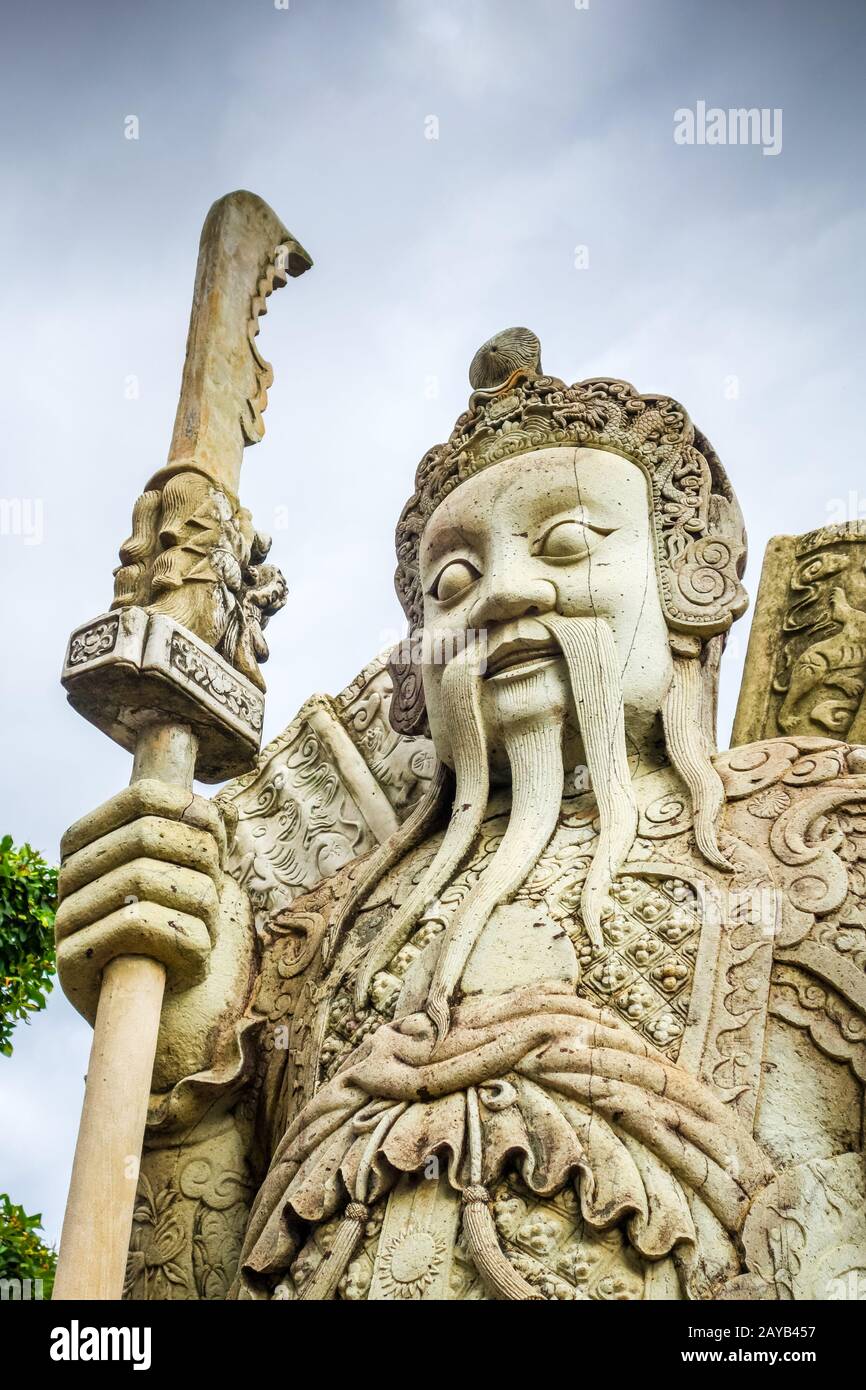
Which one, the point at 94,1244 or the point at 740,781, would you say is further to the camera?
the point at 740,781

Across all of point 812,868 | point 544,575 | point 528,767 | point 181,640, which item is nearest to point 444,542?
point 544,575

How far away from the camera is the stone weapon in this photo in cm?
506

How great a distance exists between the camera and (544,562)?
20.7 ft

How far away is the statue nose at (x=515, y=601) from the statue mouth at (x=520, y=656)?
0.11 metres

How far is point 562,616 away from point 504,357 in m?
1.46

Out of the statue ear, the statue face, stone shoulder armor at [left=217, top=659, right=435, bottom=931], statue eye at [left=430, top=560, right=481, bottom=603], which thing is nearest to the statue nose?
the statue face

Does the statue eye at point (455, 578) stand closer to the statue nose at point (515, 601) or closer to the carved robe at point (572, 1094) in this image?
the statue nose at point (515, 601)

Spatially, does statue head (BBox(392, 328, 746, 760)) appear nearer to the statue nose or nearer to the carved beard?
the statue nose

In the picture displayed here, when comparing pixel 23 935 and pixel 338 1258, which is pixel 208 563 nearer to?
pixel 338 1258

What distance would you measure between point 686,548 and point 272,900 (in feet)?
7.40

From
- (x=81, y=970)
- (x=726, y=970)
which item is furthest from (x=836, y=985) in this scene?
(x=81, y=970)

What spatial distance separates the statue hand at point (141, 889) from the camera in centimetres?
555

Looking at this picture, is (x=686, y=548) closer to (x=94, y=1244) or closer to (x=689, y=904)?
(x=689, y=904)

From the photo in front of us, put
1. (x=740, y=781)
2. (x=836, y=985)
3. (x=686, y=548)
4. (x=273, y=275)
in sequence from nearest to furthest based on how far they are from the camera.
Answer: (x=836, y=985)
(x=740, y=781)
(x=686, y=548)
(x=273, y=275)
